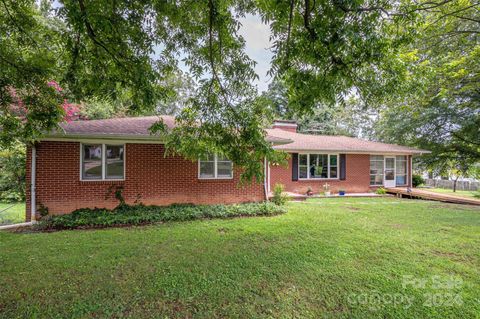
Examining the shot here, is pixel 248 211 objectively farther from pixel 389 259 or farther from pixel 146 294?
pixel 146 294

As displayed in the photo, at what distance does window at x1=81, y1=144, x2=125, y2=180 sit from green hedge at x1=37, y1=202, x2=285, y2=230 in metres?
1.17

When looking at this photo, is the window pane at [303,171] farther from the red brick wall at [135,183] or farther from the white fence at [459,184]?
the white fence at [459,184]

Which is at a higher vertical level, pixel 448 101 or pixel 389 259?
pixel 448 101

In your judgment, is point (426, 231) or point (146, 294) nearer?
point (146, 294)

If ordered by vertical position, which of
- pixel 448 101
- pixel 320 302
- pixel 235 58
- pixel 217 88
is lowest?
pixel 320 302

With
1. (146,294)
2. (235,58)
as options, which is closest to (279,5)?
(235,58)

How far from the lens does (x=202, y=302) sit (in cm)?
327

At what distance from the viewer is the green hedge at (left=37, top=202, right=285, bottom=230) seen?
22.0ft

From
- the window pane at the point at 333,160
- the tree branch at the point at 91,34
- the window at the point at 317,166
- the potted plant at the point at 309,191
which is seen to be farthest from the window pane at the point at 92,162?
the window pane at the point at 333,160

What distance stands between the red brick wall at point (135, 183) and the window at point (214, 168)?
0.20 m

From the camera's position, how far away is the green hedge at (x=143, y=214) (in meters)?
6.69

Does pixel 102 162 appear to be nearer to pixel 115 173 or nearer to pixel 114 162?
pixel 114 162

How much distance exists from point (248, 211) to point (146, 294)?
16.5ft

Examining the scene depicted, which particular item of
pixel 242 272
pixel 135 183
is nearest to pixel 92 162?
pixel 135 183
